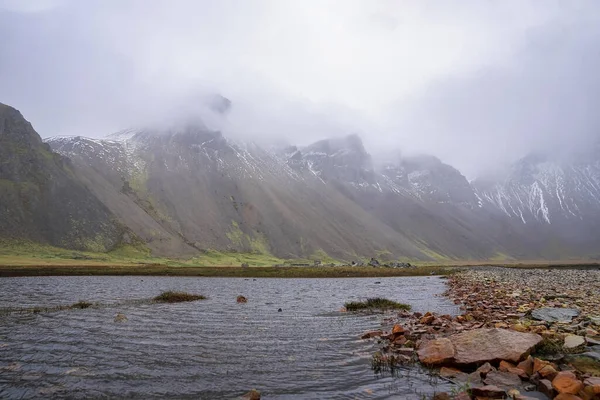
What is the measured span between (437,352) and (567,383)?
5.18 meters

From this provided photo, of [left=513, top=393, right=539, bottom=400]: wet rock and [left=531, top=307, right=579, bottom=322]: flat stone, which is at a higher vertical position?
[left=531, top=307, right=579, bottom=322]: flat stone

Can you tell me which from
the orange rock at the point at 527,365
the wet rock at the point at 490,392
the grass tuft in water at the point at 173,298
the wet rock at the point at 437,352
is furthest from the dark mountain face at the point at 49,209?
the wet rock at the point at 490,392

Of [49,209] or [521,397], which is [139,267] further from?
[521,397]

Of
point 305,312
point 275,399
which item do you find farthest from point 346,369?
point 305,312

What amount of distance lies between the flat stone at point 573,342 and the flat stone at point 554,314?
502 centimetres

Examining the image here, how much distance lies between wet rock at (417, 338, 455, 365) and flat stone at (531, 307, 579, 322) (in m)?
7.75

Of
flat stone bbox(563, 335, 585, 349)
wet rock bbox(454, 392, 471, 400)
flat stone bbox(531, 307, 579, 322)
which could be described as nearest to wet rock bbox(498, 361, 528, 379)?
wet rock bbox(454, 392, 471, 400)

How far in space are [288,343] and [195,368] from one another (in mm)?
5899

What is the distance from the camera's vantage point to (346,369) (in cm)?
1529

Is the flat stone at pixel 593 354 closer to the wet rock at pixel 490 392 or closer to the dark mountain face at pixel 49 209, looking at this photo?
the wet rock at pixel 490 392

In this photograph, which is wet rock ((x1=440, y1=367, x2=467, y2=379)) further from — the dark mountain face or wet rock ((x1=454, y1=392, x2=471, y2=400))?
the dark mountain face

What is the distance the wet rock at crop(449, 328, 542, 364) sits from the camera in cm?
1359

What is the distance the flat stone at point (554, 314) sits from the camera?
19.7 metres

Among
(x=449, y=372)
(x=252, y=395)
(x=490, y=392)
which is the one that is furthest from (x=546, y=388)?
(x=252, y=395)
